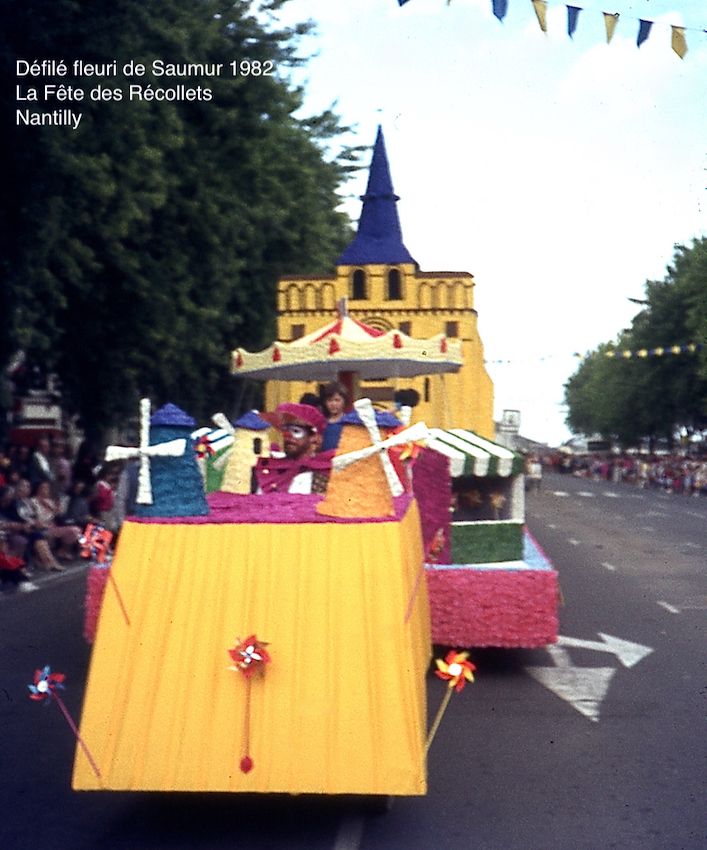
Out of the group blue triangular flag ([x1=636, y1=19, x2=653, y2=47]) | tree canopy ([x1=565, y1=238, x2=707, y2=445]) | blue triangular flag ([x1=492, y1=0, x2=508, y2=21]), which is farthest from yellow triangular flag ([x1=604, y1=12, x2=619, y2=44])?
tree canopy ([x1=565, y1=238, x2=707, y2=445])

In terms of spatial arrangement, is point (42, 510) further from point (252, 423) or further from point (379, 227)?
point (252, 423)

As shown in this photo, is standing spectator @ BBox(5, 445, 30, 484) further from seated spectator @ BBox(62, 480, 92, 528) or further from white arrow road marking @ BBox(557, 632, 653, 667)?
white arrow road marking @ BBox(557, 632, 653, 667)

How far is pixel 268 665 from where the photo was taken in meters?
6.19

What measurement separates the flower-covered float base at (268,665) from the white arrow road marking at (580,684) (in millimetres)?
3705

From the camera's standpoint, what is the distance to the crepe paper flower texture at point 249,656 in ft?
20.1

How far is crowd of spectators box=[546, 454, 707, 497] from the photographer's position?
2431 inches

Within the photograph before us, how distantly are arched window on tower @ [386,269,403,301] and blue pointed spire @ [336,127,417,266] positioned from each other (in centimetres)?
33

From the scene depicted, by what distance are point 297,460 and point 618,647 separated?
4.72 metres

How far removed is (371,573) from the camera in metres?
6.29

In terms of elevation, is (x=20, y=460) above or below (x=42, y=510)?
above

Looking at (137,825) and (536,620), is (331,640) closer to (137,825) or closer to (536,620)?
(137,825)

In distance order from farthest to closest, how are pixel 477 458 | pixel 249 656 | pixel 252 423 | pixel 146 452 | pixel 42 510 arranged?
pixel 42 510, pixel 477 458, pixel 252 423, pixel 146 452, pixel 249 656

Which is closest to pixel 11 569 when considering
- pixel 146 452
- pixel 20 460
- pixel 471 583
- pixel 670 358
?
pixel 20 460

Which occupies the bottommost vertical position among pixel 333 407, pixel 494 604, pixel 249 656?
pixel 494 604
